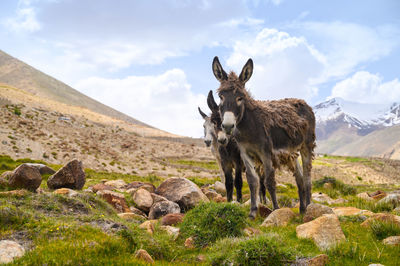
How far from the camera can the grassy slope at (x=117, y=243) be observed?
16.0ft

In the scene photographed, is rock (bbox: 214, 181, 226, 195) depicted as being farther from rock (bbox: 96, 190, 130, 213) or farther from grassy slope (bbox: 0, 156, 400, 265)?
grassy slope (bbox: 0, 156, 400, 265)

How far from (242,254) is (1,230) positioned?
4208 mm

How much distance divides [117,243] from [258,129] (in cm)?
470

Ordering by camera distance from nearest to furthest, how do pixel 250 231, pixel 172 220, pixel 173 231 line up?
pixel 250 231
pixel 173 231
pixel 172 220

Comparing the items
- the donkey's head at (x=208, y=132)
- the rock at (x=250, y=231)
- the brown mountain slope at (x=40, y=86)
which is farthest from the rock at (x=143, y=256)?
the brown mountain slope at (x=40, y=86)

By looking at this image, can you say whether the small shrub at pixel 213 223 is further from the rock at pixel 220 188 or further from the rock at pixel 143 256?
the rock at pixel 220 188

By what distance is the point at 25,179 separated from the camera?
8.40 metres

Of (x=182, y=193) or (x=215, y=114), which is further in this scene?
(x=215, y=114)

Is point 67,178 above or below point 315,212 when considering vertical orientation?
below

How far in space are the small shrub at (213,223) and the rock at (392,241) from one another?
278 centimetres

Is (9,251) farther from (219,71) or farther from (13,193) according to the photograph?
(219,71)

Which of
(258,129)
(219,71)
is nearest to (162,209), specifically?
(258,129)

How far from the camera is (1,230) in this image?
17.9 ft

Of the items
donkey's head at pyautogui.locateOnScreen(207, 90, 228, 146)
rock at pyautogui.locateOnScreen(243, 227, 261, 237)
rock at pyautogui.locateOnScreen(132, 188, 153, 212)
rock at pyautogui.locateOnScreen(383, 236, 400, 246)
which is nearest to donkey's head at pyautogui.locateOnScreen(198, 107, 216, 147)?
donkey's head at pyautogui.locateOnScreen(207, 90, 228, 146)
